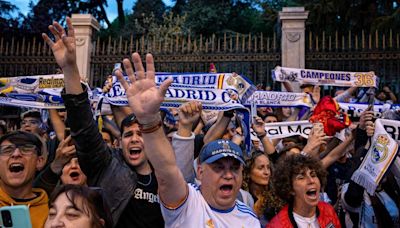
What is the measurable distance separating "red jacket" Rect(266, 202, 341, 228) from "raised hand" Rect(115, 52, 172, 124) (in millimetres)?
1515

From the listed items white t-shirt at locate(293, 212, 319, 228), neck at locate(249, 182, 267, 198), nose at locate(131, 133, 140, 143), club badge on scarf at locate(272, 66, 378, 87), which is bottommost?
white t-shirt at locate(293, 212, 319, 228)

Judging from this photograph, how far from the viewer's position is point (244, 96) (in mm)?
5055

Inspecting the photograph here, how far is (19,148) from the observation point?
2938mm

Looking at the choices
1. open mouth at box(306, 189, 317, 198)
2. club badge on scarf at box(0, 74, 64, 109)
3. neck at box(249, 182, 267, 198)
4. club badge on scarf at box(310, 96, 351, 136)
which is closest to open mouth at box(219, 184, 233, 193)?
open mouth at box(306, 189, 317, 198)

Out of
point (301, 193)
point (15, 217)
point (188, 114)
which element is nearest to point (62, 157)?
point (188, 114)

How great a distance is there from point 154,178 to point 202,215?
35.5 inches

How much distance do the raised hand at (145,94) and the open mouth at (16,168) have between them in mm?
1257

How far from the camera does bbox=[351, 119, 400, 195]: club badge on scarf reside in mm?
3736

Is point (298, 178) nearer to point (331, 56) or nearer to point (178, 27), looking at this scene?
point (331, 56)

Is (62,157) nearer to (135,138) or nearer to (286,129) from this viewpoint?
(135,138)

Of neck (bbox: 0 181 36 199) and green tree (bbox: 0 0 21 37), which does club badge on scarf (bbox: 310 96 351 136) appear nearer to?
neck (bbox: 0 181 36 199)

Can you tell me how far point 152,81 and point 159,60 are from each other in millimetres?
7859

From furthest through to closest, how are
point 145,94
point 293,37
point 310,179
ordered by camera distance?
1. point 293,37
2. point 310,179
3. point 145,94

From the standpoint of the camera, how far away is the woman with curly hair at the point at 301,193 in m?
3.17
